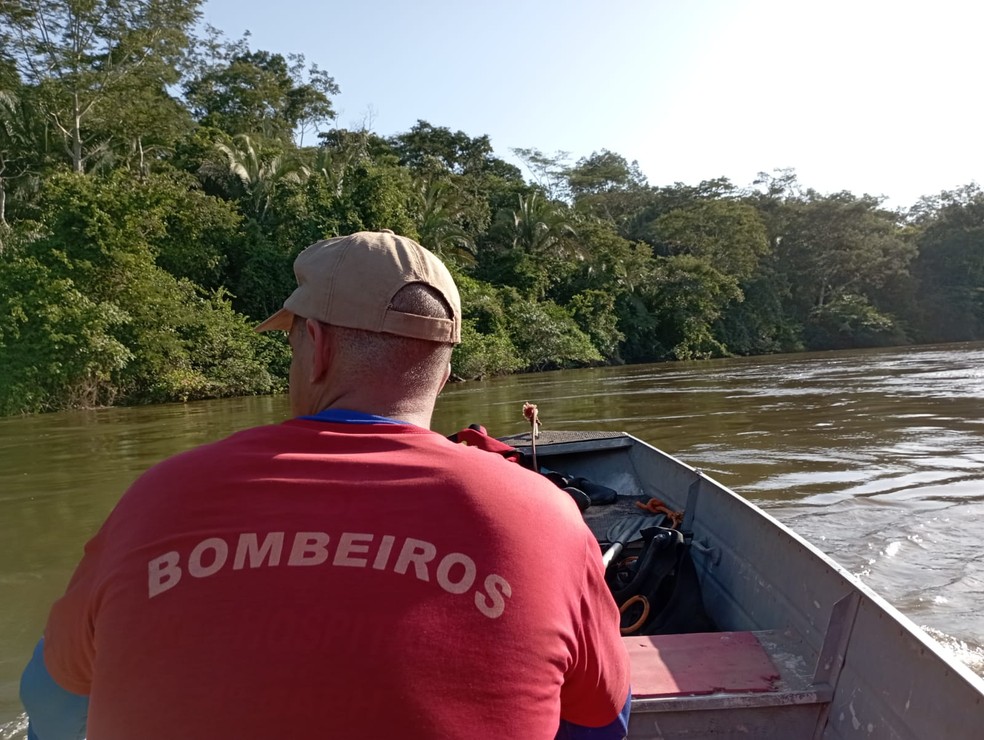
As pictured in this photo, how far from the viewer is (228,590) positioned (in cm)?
94

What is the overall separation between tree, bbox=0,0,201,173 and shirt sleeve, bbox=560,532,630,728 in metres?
25.0

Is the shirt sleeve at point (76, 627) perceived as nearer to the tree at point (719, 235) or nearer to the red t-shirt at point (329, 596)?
the red t-shirt at point (329, 596)

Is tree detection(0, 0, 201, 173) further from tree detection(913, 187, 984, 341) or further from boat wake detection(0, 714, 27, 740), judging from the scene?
tree detection(913, 187, 984, 341)

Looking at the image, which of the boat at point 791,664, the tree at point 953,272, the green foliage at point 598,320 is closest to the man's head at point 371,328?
the boat at point 791,664

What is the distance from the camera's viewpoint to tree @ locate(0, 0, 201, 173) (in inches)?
865

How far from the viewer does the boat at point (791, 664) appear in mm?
1766

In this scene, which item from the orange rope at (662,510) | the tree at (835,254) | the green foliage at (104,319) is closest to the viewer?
the orange rope at (662,510)

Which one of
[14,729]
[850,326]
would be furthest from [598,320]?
[14,729]

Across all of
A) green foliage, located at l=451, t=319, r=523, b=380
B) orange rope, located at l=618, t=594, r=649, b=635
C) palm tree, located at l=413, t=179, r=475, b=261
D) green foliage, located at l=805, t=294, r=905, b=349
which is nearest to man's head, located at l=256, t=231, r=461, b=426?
orange rope, located at l=618, t=594, r=649, b=635

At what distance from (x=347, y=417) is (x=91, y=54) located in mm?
25635

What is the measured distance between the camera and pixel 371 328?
3.97 feet

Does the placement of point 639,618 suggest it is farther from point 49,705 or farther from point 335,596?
point 335,596

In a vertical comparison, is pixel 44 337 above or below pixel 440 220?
below

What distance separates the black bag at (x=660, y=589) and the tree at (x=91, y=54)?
23.5 meters
